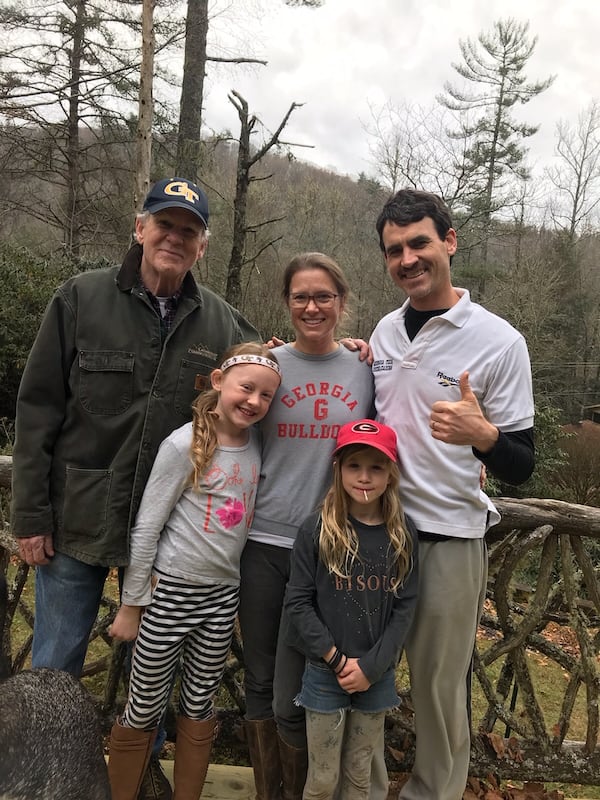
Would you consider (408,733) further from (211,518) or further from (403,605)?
(211,518)

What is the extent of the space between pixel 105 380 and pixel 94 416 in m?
0.14

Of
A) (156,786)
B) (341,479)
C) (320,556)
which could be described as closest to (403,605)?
(320,556)

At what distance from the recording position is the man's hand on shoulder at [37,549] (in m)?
1.98

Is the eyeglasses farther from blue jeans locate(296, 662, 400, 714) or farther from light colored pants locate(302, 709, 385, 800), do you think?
light colored pants locate(302, 709, 385, 800)

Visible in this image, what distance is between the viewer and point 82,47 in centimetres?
1177

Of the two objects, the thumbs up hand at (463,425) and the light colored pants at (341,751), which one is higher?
the thumbs up hand at (463,425)

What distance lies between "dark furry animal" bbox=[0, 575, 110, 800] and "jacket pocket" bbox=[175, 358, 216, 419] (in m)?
0.96

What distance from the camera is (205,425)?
1995mm

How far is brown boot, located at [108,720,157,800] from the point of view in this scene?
196cm

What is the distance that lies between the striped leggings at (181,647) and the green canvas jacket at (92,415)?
0.24 m

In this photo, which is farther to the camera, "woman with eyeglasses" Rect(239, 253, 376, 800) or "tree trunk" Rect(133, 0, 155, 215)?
"tree trunk" Rect(133, 0, 155, 215)

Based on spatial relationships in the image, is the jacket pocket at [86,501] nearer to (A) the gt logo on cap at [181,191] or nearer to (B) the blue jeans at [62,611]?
(B) the blue jeans at [62,611]

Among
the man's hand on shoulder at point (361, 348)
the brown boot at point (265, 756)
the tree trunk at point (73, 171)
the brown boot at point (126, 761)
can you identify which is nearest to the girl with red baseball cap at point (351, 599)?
the brown boot at point (265, 756)

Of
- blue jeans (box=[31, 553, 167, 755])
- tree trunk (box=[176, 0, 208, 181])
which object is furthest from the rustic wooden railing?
tree trunk (box=[176, 0, 208, 181])
